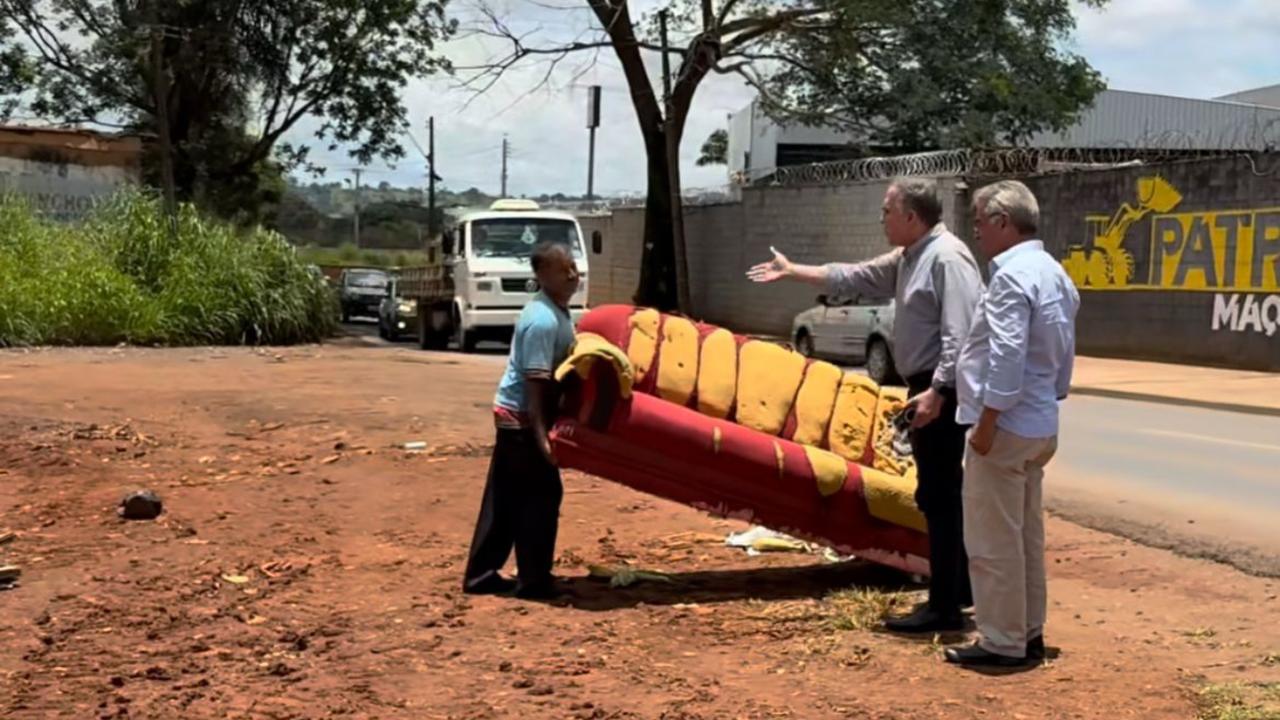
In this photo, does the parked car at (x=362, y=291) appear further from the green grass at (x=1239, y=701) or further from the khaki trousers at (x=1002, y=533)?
the green grass at (x=1239, y=701)

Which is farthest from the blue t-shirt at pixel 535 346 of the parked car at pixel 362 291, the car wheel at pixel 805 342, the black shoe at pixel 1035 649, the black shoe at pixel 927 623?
the parked car at pixel 362 291

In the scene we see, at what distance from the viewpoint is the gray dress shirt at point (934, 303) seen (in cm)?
528

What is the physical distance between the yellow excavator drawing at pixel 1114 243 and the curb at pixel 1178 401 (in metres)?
4.68

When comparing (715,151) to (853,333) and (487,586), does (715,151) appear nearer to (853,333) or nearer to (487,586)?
(853,333)

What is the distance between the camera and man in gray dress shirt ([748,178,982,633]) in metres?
5.33

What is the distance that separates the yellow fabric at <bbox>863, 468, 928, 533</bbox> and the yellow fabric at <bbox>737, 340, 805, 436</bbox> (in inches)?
20.4

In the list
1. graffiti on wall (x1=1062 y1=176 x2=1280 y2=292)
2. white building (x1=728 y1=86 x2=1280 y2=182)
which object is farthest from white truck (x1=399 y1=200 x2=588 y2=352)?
white building (x1=728 y1=86 x2=1280 y2=182)

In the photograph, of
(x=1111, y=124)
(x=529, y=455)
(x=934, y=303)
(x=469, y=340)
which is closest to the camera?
(x=934, y=303)

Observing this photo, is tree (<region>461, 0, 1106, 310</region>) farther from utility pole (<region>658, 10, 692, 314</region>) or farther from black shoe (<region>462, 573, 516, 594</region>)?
black shoe (<region>462, 573, 516, 594</region>)

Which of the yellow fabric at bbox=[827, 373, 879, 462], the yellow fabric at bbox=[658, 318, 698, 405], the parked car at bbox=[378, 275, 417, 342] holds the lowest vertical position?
the parked car at bbox=[378, 275, 417, 342]

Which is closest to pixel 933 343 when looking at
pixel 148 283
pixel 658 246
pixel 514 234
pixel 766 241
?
pixel 514 234

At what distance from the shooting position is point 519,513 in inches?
243

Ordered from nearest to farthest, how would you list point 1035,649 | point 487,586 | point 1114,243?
1. point 1035,649
2. point 487,586
3. point 1114,243

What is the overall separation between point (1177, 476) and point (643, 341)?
5.57 meters
